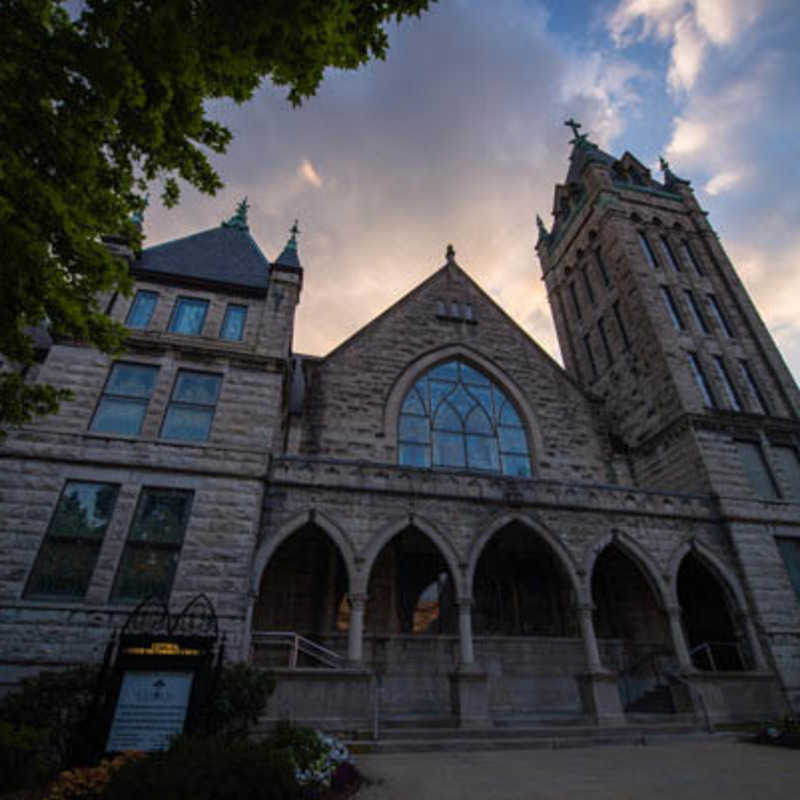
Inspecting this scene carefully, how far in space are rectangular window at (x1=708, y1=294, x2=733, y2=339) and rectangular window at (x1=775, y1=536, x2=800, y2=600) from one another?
30.0 ft

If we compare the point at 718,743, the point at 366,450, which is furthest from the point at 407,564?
the point at 718,743

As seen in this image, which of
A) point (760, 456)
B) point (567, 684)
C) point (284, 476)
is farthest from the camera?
point (760, 456)

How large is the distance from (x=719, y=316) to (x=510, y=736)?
64.5 ft

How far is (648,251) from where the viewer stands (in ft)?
74.2

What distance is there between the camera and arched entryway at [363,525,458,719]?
11.9 m

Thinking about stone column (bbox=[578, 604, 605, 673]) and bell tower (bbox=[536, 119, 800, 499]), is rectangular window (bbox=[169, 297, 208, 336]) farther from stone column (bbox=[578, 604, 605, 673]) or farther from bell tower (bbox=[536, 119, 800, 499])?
bell tower (bbox=[536, 119, 800, 499])

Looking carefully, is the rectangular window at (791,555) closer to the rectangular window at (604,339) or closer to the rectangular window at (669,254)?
the rectangular window at (604,339)

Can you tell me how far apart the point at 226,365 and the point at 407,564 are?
307 inches

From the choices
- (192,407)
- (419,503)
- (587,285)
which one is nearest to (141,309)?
(192,407)

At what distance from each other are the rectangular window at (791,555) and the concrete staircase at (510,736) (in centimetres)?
656

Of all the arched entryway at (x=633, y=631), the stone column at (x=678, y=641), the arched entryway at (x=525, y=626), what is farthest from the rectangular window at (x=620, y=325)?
the stone column at (x=678, y=641)

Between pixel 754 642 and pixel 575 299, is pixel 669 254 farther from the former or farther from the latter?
pixel 754 642

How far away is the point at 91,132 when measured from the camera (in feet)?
17.4

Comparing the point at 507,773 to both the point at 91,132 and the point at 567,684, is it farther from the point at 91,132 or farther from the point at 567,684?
the point at 91,132
